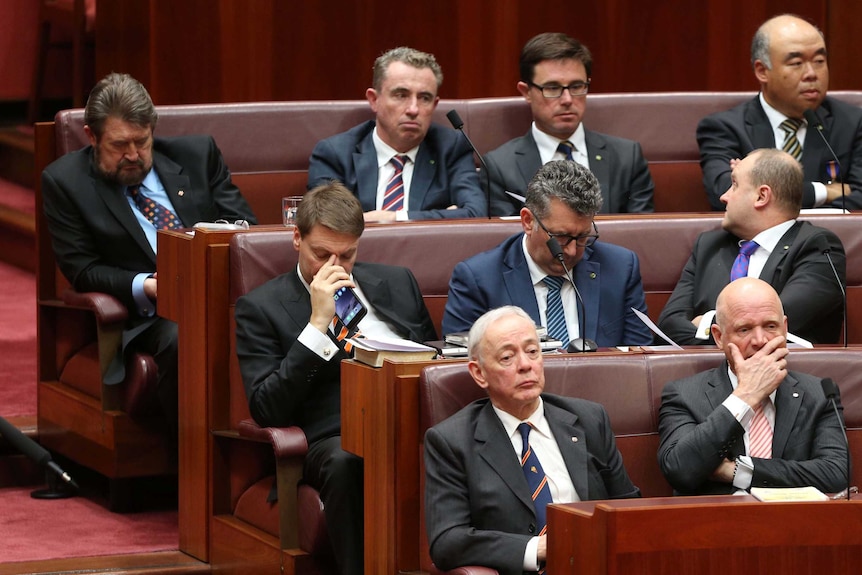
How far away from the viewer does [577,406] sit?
207cm

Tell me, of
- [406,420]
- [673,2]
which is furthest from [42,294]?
[673,2]

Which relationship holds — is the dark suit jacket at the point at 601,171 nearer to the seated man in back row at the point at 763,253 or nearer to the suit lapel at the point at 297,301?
the seated man in back row at the point at 763,253

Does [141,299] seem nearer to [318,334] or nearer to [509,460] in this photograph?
[318,334]

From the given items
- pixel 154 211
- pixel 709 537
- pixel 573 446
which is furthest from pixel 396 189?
pixel 709 537

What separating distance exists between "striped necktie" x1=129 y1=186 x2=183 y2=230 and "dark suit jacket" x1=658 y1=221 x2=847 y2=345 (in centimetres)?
95

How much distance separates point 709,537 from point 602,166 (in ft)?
4.99

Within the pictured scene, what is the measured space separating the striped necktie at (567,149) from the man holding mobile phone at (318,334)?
79 cm

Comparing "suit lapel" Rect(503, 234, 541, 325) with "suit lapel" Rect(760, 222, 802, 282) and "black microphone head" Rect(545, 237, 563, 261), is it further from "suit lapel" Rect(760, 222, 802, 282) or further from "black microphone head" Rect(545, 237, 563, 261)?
"suit lapel" Rect(760, 222, 802, 282)

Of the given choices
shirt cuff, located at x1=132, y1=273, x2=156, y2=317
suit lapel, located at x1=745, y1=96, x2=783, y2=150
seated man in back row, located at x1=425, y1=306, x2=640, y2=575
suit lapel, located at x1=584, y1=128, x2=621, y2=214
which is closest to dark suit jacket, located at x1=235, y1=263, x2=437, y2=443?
seated man in back row, located at x1=425, y1=306, x2=640, y2=575

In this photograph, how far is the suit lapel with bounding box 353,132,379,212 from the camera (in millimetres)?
3076

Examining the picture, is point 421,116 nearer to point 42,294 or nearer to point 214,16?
point 214,16

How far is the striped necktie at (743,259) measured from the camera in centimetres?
264

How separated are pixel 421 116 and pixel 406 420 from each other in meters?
1.17

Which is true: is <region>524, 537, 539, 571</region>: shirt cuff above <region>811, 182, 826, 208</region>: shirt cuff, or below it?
below
